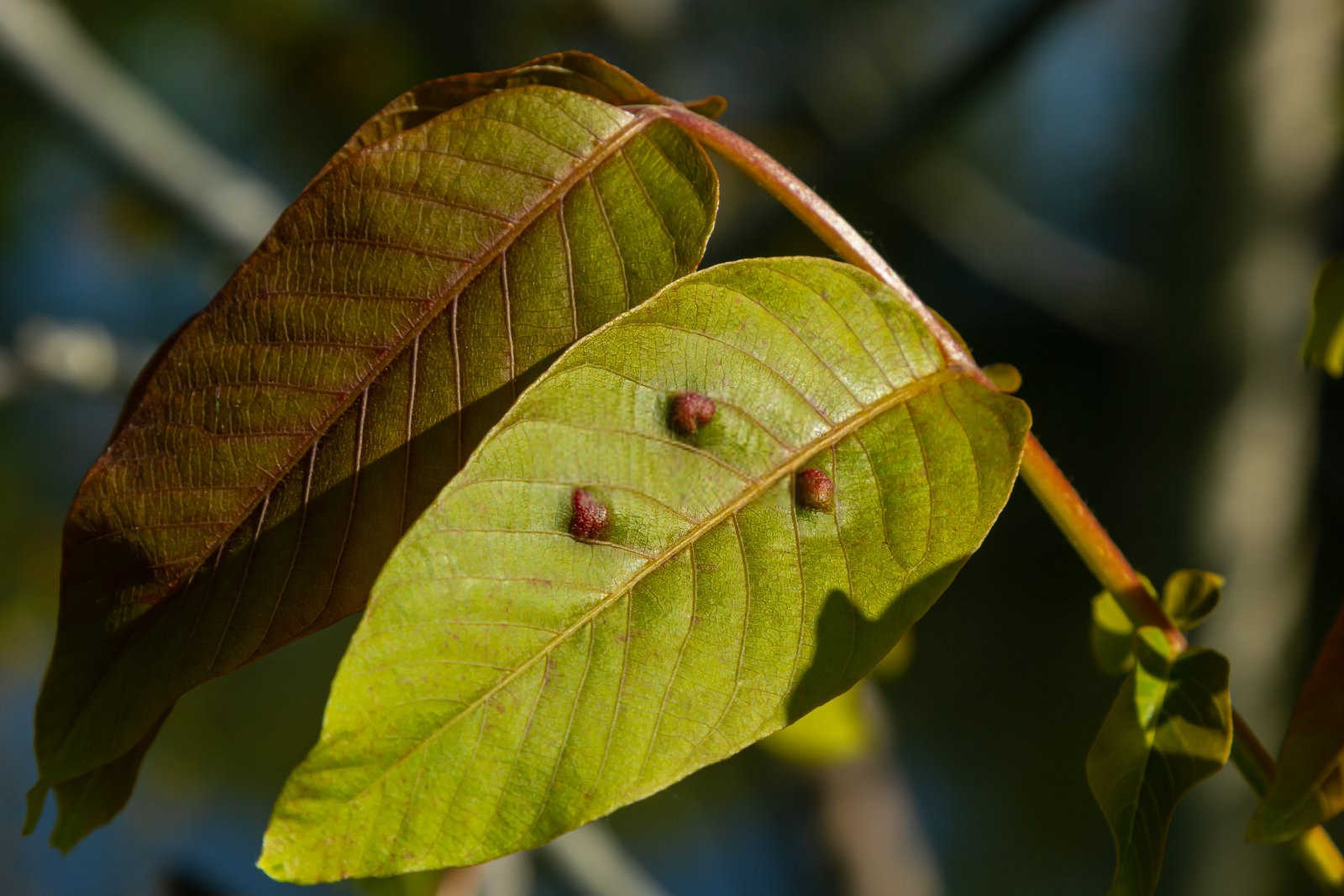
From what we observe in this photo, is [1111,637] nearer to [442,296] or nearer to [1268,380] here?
[442,296]

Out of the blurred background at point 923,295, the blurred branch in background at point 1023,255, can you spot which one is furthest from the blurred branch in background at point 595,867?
the blurred branch in background at point 1023,255

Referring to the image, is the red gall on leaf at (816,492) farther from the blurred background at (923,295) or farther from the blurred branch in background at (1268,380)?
the blurred branch in background at (1268,380)

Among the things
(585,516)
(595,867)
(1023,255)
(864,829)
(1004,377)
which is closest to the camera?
(585,516)

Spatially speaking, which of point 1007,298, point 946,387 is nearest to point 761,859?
point 1007,298

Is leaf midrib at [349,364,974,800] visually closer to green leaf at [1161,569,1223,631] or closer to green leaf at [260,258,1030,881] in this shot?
green leaf at [260,258,1030,881]

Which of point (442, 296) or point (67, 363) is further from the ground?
point (442, 296)

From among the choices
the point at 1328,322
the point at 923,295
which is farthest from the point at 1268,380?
the point at 923,295

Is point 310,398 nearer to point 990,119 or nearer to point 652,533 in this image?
point 652,533
